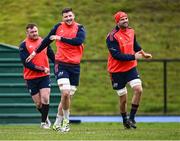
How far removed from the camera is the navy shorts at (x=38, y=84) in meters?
16.7

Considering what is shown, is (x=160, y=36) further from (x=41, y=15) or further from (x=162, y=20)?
(x=41, y=15)

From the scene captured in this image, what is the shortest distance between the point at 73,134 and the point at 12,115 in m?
5.12

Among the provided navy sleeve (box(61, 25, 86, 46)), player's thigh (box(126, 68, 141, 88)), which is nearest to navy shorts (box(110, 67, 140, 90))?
player's thigh (box(126, 68, 141, 88))

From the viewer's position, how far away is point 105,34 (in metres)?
28.2

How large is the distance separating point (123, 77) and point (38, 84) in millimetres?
1814

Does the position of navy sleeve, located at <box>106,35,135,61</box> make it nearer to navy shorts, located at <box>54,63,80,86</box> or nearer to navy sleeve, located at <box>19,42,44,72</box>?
navy shorts, located at <box>54,63,80,86</box>

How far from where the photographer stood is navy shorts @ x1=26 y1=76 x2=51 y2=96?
54.7 ft

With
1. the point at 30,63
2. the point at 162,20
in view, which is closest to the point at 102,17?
the point at 162,20

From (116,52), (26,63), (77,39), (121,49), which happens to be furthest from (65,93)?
(26,63)

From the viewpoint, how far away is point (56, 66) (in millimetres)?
15297

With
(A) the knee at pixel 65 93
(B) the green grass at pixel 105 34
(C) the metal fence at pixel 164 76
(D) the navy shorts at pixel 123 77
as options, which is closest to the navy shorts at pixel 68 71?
(A) the knee at pixel 65 93

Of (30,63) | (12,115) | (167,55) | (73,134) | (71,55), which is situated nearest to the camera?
(73,134)

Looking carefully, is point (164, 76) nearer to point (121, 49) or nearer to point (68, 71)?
point (121, 49)

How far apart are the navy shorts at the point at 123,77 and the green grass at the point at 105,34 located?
679 cm
